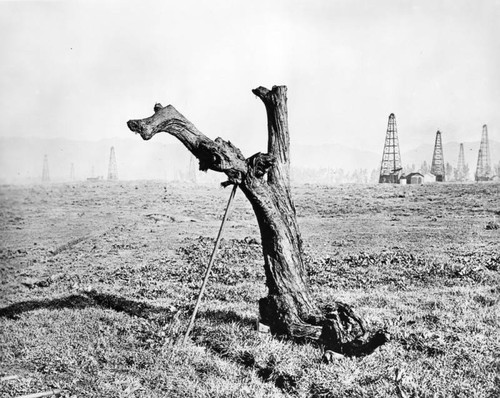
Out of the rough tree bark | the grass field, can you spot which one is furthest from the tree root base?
→ the grass field

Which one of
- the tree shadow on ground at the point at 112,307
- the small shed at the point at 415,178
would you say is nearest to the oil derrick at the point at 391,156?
the small shed at the point at 415,178

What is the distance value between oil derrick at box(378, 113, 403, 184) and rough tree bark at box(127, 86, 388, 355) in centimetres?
3697

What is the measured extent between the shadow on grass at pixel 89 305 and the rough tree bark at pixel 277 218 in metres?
2.30

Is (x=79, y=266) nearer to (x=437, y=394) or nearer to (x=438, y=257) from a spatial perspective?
(x=438, y=257)

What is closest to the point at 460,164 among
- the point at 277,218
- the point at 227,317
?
the point at 227,317

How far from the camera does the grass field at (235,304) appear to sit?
5172 millimetres

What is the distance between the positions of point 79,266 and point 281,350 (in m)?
9.47

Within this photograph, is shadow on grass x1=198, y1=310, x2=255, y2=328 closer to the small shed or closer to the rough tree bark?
the rough tree bark

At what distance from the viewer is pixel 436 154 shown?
153 feet

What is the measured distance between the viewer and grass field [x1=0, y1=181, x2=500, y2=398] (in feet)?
17.0

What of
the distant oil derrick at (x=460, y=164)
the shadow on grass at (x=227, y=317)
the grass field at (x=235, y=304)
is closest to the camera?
the grass field at (x=235, y=304)

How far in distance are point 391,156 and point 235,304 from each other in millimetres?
38279

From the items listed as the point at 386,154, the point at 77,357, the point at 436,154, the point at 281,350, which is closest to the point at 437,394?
the point at 281,350

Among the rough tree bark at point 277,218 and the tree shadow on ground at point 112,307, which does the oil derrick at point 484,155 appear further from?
the tree shadow on ground at point 112,307
